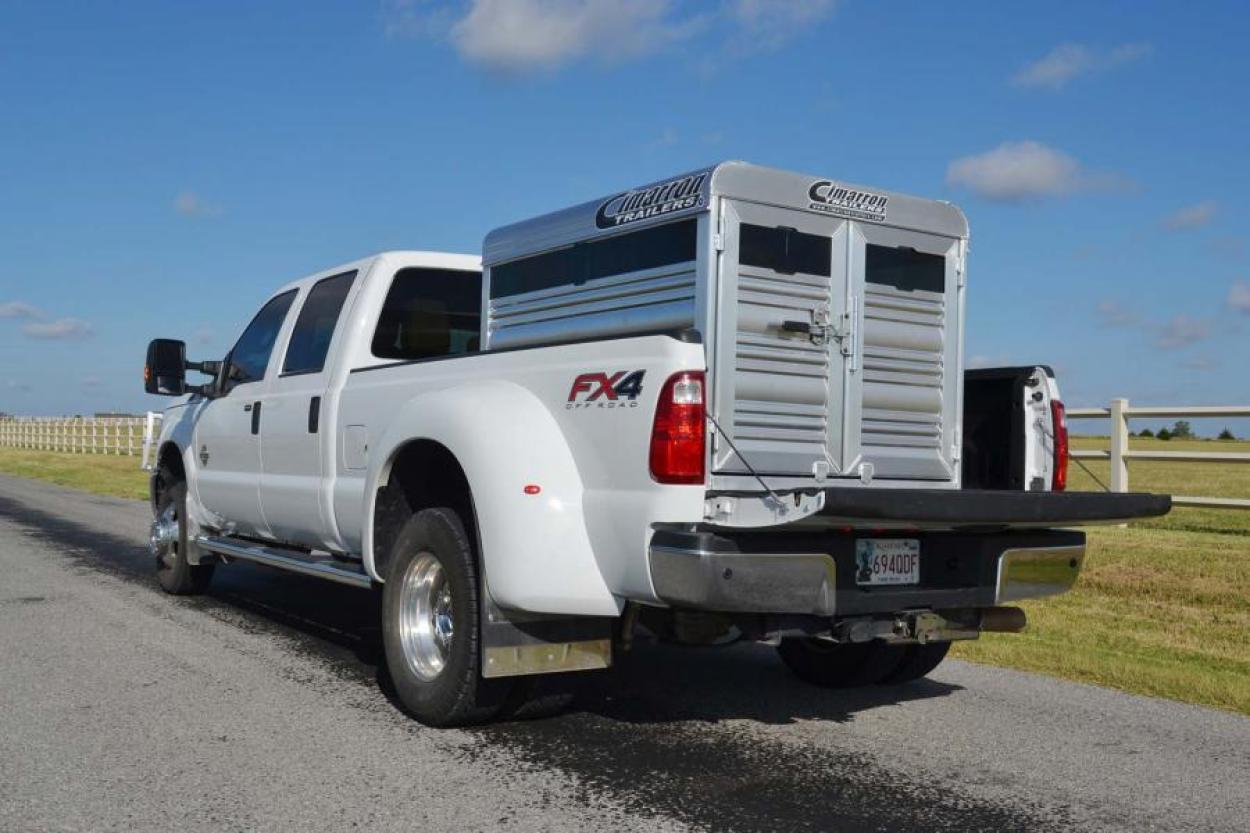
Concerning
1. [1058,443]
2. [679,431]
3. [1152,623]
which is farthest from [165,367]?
[1152,623]

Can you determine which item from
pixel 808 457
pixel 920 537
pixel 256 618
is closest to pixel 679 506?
pixel 808 457

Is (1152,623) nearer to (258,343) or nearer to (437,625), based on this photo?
(437,625)

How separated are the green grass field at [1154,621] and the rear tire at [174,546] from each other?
539 cm

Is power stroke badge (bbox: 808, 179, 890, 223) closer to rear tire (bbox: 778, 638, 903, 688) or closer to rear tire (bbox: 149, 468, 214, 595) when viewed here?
rear tire (bbox: 778, 638, 903, 688)

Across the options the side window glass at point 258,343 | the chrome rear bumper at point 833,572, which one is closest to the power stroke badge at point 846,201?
the chrome rear bumper at point 833,572

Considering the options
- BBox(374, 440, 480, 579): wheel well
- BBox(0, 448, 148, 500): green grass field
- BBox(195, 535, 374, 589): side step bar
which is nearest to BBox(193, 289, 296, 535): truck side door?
BBox(195, 535, 374, 589): side step bar

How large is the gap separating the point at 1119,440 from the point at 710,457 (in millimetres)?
8970

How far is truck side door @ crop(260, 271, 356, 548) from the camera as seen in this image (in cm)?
684

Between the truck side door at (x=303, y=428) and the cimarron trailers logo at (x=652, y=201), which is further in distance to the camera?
the truck side door at (x=303, y=428)

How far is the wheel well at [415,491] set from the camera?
557cm

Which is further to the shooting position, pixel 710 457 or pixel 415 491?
pixel 415 491

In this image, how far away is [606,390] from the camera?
472 centimetres

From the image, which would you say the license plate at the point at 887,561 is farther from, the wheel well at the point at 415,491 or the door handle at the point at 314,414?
the door handle at the point at 314,414

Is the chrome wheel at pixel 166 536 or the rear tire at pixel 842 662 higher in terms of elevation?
the chrome wheel at pixel 166 536
